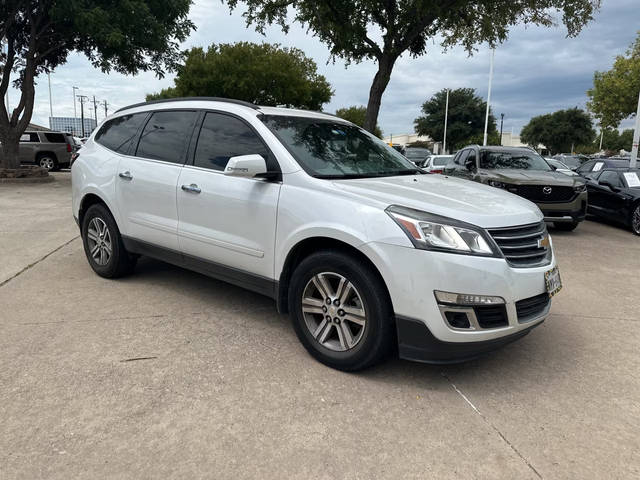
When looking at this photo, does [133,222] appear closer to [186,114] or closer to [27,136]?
[186,114]

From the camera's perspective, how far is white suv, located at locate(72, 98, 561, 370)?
2898mm

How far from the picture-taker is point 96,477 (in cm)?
224

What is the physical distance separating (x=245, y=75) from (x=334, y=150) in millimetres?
33875

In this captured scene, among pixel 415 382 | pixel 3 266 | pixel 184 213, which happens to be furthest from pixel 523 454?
pixel 3 266

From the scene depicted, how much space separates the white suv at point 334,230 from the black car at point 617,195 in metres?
7.28

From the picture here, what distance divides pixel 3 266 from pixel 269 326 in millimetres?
3638

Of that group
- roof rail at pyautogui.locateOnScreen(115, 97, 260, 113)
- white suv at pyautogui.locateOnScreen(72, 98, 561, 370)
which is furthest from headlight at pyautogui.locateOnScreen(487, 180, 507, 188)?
roof rail at pyautogui.locateOnScreen(115, 97, 260, 113)

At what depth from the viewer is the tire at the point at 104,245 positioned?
5.00 metres

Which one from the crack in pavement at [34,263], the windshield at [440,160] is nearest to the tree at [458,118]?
the windshield at [440,160]

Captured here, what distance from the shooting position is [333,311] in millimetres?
3242

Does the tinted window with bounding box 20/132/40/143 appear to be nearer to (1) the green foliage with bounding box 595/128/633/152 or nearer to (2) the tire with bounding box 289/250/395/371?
(2) the tire with bounding box 289/250/395/371

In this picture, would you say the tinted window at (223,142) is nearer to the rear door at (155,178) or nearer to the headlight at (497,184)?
the rear door at (155,178)

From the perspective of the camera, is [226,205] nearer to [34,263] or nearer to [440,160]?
[34,263]

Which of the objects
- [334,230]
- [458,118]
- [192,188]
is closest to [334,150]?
[334,230]
